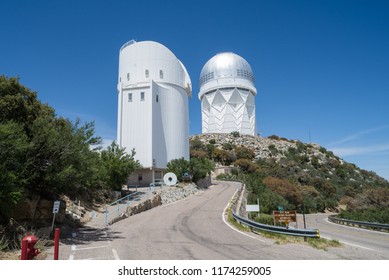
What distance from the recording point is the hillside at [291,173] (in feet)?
143

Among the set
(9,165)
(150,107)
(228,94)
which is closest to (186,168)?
(150,107)

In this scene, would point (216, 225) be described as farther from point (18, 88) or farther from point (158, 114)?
point (158, 114)

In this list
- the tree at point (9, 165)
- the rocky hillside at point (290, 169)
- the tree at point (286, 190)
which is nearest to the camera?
the tree at point (9, 165)

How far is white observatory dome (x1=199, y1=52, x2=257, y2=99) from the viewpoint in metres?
89.5

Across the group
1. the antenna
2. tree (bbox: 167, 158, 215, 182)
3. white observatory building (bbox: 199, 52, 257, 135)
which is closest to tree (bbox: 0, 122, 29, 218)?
the antenna

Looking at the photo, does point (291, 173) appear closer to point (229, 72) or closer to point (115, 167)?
point (229, 72)

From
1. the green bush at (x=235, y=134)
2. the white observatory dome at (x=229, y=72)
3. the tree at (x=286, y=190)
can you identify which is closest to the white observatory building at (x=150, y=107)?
the tree at (x=286, y=190)

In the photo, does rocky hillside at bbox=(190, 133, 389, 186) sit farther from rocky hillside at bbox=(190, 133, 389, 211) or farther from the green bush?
the green bush

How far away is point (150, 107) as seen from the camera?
1554 inches

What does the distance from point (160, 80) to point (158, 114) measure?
4815 mm

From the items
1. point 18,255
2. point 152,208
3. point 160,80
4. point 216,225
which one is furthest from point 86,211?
point 160,80

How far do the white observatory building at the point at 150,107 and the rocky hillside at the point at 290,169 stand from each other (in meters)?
13.0

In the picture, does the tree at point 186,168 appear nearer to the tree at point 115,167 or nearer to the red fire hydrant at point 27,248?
the tree at point 115,167

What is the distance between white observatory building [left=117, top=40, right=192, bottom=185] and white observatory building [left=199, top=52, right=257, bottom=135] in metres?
48.6
